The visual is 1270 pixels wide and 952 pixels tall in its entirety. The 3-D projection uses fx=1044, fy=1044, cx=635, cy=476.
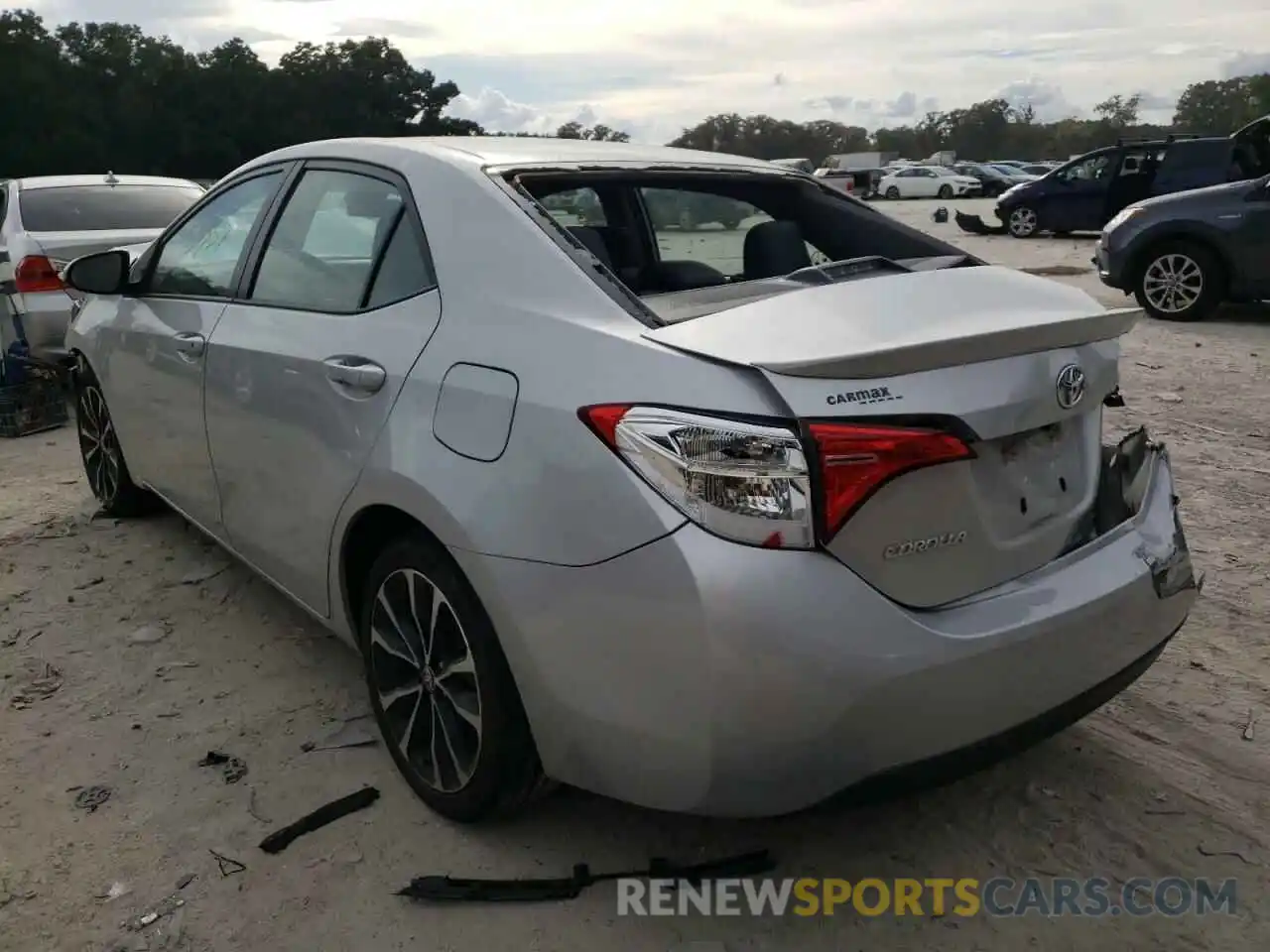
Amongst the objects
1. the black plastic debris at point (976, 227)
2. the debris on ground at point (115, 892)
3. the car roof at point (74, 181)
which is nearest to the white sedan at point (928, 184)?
the black plastic debris at point (976, 227)

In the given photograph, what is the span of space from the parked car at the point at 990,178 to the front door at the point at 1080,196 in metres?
26.1

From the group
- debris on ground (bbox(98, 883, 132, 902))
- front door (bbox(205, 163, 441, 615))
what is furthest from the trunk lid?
debris on ground (bbox(98, 883, 132, 902))

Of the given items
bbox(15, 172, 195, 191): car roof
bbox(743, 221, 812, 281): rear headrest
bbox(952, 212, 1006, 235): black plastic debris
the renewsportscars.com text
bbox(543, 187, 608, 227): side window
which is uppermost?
bbox(15, 172, 195, 191): car roof

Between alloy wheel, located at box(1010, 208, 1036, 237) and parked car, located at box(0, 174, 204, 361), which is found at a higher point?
parked car, located at box(0, 174, 204, 361)

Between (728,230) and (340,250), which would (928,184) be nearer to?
(728,230)

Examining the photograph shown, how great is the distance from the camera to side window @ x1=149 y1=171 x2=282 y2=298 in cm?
345

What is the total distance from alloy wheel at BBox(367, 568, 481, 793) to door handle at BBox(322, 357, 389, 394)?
1.52 ft

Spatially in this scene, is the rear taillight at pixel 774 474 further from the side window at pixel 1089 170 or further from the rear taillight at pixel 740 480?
the side window at pixel 1089 170

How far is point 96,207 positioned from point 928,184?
43.0 m

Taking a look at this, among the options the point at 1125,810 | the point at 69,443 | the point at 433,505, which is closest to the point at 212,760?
the point at 433,505

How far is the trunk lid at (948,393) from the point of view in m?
1.92

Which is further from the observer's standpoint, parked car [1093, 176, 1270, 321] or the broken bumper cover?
parked car [1093, 176, 1270, 321]

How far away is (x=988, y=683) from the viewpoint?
2004mm

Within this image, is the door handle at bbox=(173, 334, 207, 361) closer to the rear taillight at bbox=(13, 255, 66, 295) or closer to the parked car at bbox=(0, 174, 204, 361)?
the parked car at bbox=(0, 174, 204, 361)
